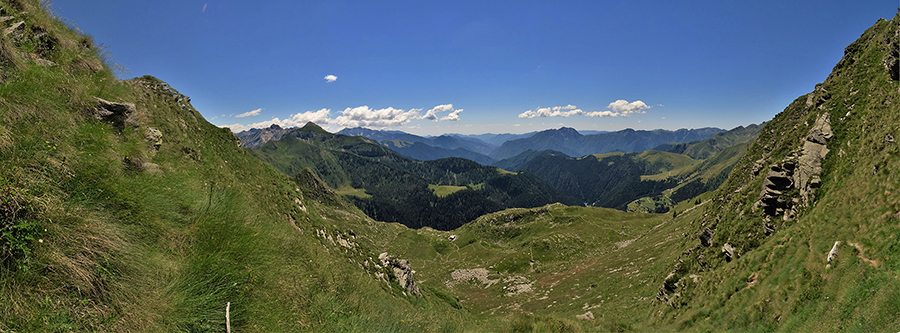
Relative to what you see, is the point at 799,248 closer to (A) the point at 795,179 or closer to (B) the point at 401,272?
(A) the point at 795,179

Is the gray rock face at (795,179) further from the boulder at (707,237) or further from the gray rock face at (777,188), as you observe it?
the boulder at (707,237)

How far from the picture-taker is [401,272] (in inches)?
1227

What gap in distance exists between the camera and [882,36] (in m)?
35.9

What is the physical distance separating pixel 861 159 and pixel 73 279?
41388 millimetres

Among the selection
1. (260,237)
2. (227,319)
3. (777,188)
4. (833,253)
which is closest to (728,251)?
(777,188)

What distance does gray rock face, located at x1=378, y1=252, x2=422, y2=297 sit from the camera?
98.8ft

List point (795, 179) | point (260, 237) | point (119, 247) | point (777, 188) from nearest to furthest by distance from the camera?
point (119, 247) < point (260, 237) < point (795, 179) < point (777, 188)

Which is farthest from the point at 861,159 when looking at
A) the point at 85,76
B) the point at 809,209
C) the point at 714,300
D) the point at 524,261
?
the point at 524,261

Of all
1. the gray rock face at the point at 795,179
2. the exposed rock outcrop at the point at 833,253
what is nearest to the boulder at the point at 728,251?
the gray rock face at the point at 795,179

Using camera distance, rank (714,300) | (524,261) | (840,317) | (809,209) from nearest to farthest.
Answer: (840,317) → (714,300) → (809,209) → (524,261)

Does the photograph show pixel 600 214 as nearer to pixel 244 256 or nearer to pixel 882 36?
pixel 882 36

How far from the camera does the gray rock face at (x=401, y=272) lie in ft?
98.8

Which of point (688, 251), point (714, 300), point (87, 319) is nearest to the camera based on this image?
point (87, 319)

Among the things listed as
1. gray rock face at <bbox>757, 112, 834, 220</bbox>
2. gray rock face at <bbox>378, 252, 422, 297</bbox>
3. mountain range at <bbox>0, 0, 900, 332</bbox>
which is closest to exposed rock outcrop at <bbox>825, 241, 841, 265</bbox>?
mountain range at <bbox>0, 0, 900, 332</bbox>
